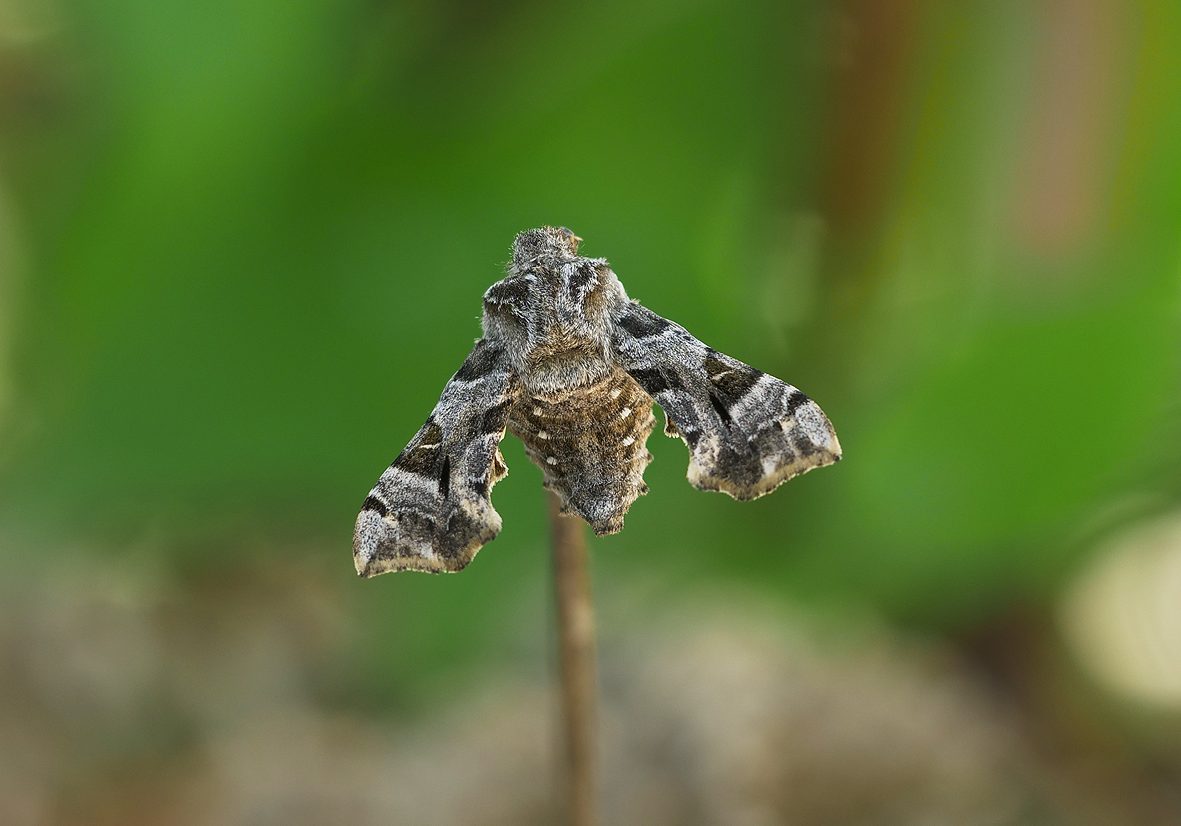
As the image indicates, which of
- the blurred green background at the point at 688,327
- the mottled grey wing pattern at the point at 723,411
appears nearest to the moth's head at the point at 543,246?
the mottled grey wing pattern at the point at 723,411

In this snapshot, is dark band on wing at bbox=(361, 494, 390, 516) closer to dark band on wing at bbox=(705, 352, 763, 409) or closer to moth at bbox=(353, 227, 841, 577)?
moth at bbox=(353, 227, 841, 577)

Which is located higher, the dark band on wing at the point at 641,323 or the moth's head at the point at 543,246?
the moth's head at the point at 543,246

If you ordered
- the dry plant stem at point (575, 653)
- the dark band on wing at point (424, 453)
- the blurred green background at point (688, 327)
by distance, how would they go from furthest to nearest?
the blurred green background at point (688, 327) → the dark band on wing at point (424, 453) → the dry plant stem at point (575, 653)

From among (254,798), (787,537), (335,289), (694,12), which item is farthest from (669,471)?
(254,798)

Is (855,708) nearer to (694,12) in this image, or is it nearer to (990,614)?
(990,614)

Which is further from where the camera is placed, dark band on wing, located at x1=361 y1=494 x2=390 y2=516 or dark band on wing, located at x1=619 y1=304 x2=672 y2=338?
dark band on wing, located at x1=619 y1=304 x2=672 y2=338

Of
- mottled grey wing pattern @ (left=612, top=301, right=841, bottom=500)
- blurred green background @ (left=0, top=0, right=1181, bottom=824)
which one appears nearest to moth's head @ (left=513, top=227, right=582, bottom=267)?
mottled grey wing pattern @ (left=612, top=301, right=841, bottom=500)

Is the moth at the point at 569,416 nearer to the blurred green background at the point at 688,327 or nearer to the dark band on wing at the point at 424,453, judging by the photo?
the dark band on wing at the point at 424,453

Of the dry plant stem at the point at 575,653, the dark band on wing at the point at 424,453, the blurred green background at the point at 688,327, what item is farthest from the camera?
the blurred green background at the point at 688,327
